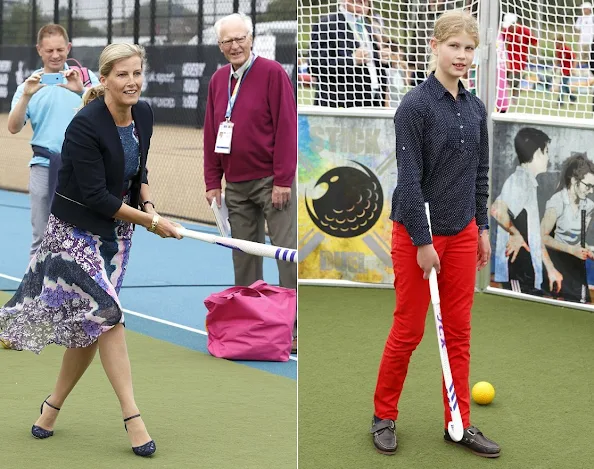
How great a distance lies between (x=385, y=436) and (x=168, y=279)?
4324 mm

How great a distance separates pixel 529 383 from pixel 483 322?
4.41 ft

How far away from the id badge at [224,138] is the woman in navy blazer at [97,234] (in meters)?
1.62

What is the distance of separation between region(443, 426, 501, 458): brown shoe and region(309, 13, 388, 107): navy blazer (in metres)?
4.08

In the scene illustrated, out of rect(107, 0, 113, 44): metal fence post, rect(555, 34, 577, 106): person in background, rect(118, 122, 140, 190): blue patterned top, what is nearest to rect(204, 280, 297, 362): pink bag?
rect(118, 122, 140, 190): blue patterned top

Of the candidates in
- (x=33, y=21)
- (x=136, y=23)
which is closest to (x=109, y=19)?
(x=136, y=23)

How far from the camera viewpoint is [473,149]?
4.36 metres

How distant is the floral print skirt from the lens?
169 inches

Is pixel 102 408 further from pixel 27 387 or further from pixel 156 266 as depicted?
pixel 156 266

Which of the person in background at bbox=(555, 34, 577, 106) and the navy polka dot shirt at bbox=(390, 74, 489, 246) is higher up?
the person in background at bbox=(555, 34, 577, 106)

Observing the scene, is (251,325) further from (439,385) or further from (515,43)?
(515,43)

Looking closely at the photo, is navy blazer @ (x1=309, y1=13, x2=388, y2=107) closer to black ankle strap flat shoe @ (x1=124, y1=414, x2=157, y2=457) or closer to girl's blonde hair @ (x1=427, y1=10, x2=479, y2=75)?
girl's blonde hair @ (x1=427, y1=10, x2=479, y2=75)

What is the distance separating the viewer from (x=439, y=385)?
553 cm

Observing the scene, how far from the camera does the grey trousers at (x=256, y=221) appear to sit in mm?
6125

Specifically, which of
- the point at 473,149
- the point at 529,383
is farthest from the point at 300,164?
the point at 473,149
